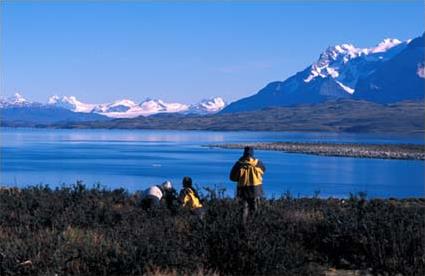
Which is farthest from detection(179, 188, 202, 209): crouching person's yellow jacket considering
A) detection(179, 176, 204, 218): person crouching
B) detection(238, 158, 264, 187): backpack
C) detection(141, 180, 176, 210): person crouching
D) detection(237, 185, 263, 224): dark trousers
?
detection(238, 158, 264, 187): backpack

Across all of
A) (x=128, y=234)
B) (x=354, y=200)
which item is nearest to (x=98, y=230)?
(x=128, y=234)

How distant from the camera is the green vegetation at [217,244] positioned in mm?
8977

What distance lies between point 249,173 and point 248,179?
0.13m

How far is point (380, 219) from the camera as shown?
11.0 m

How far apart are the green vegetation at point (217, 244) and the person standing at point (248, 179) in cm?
116

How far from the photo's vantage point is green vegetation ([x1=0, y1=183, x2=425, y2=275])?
29.5ft

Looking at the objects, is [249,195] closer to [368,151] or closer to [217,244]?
[217,244]

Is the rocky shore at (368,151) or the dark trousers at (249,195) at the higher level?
the dark trousers at (249,195)

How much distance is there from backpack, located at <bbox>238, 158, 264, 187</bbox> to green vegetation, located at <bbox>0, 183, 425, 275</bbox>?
1298 millimetres

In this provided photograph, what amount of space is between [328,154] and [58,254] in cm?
9249

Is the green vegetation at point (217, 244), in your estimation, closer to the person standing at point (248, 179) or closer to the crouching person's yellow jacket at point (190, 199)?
the crouching person's yellow jacket at point (190, 199)

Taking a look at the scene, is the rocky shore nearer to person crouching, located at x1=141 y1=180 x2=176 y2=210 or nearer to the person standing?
the person standing

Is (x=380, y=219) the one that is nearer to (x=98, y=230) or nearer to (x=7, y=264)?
(x=98, y=230)

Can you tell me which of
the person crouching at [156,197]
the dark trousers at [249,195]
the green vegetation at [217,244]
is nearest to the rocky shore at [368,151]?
the dark trousers at [249,195]
